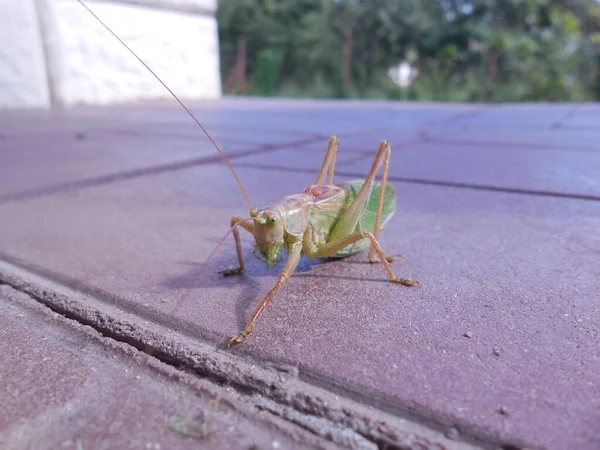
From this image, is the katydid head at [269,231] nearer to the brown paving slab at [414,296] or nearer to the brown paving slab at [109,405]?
the brown paving slab at [414,296]

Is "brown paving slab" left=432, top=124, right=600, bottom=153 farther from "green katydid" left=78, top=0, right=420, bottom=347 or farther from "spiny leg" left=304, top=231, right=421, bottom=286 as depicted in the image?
"spiny leg" left=304, top=231, right=421, bottom=286

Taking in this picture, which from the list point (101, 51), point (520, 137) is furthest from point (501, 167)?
point (101, 51)

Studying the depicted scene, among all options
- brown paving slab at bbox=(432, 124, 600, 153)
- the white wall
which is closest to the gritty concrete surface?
brown paving slab at bbox=(432, 124, 600, 153)

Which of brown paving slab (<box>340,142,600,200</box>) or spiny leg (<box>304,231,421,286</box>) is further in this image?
brown paving slab (<box>340,142,600,200</box>)

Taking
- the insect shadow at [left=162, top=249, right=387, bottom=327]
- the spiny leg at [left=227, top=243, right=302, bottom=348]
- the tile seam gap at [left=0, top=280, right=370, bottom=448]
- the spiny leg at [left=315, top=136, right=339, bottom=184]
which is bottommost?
the insect shadow at [left=162, top=249, right=387, bottom=327]

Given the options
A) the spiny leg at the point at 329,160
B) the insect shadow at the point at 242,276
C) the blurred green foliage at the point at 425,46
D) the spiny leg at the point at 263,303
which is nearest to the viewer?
the spiny leg at the point at 263,303

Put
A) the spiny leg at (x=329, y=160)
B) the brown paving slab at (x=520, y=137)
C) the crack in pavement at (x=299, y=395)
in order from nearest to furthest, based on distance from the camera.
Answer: the crack in pavement at (x=299, y=395)
the spiny leg at (x=329, y=160)
the brown paving slab at (x=520, y=137)

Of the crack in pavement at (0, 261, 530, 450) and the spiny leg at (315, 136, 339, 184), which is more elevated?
the spiny leg at (315, 136, 339, 184)

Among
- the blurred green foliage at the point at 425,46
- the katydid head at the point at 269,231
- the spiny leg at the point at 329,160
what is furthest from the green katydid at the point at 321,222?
the blurred green foliage at the point at 425,46
